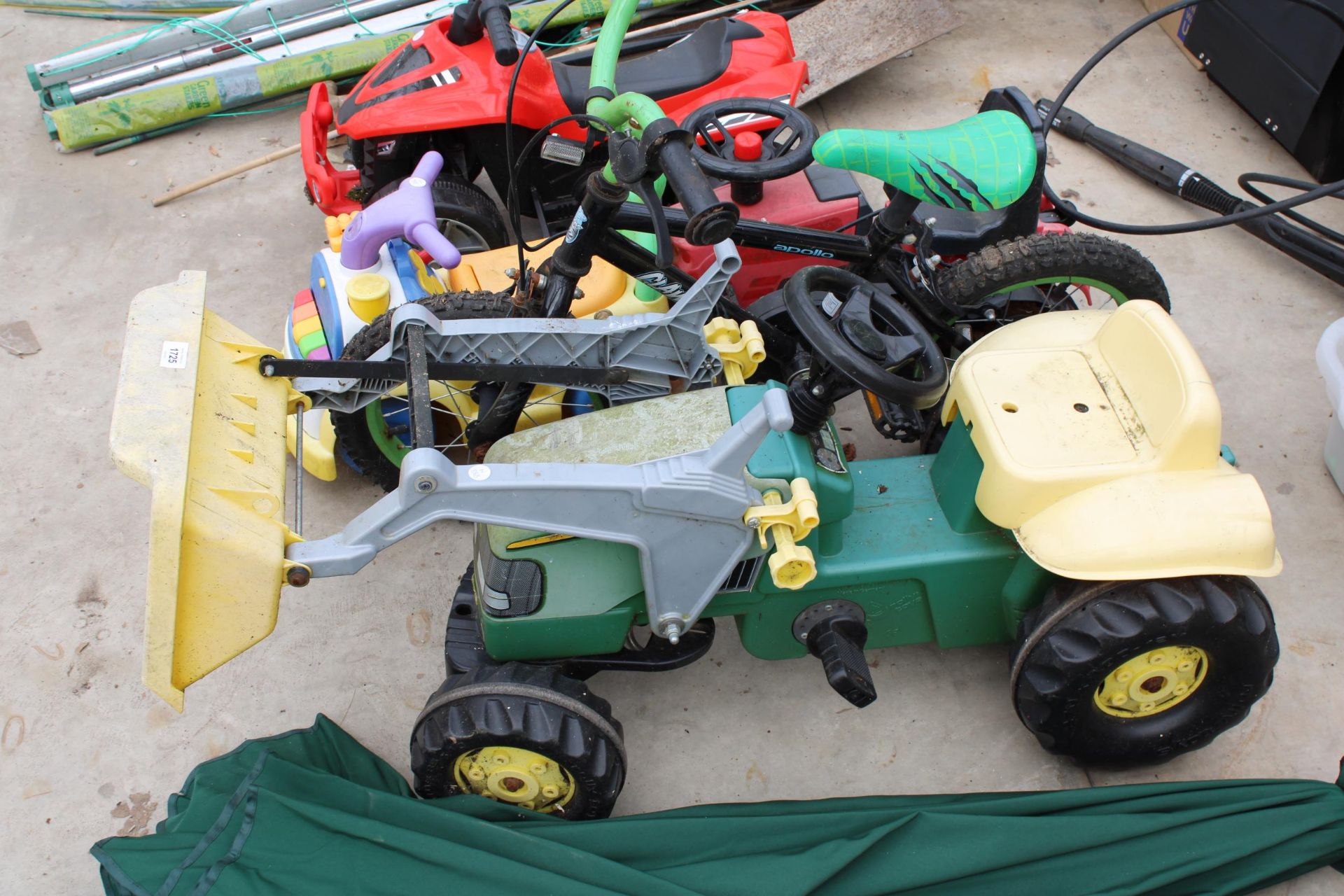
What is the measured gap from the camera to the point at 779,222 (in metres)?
2.91

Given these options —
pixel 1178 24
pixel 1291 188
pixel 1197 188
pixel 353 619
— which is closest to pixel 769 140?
pixel 353 619

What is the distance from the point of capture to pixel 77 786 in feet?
7.88

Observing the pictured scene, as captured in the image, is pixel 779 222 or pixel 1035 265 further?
pixel 779 222

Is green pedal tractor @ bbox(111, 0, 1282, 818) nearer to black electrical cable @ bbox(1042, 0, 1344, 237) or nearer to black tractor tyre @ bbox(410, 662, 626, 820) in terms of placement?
black tractor tyre @ bbox(410, 662, 626, 820)

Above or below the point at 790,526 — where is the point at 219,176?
below

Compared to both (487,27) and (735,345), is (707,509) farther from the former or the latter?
(487,27)

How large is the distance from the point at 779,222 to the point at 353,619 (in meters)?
1.58

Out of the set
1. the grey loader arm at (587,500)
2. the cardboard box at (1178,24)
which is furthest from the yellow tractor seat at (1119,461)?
the cardboard box at (1178,24)

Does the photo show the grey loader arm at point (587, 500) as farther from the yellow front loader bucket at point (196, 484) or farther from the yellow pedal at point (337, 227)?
the yellow pedal at point (337, 227)

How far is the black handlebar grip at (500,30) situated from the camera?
3074mm

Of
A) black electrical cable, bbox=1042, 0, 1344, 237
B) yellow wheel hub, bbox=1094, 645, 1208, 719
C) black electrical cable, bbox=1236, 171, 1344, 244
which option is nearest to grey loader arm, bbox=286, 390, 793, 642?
yellow wheel hub, bbox=1094, 645, 1208, 719

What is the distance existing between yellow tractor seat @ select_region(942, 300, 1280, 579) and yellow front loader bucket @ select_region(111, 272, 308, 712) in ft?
4.46

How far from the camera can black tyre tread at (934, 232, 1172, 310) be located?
266 cm

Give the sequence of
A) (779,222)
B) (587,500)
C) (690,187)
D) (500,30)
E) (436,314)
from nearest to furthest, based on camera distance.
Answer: (690,187)
(587,500)
(436,314)
(779,222)
(500,30)
